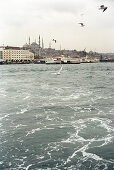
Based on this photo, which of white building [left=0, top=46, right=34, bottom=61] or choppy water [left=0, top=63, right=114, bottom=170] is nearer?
choppy water [left=0, top=63, right=114, bottom=170]

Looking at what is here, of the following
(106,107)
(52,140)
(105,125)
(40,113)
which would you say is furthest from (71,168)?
(106,107)

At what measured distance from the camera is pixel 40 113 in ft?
64.1

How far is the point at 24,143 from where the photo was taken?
1345 centimetres

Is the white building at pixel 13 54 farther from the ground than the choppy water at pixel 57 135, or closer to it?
farther from the ground

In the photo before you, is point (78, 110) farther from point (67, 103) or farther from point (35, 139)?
point (35, 139)

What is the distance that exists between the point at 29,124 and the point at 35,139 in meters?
2.76

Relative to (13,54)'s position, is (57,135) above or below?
below

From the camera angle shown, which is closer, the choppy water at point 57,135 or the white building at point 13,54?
the choppy water at point 57,135

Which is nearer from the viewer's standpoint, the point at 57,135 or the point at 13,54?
the point at 57,135

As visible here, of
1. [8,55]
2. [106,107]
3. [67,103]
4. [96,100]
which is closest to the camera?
[106,107]

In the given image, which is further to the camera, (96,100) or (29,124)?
(96,100)

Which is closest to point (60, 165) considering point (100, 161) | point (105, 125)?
point (100, 161)

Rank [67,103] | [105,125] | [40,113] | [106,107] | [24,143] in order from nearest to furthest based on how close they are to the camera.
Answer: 1. [24,143]
2. [105,125]
3. [40,113]
4. [106,107]
5. [67,103]

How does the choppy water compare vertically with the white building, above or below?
below
